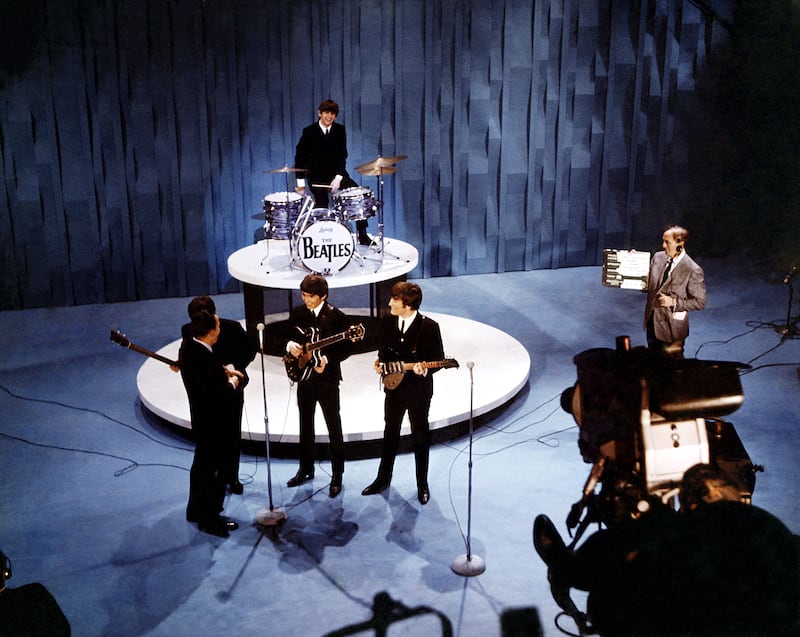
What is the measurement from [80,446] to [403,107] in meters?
5.43

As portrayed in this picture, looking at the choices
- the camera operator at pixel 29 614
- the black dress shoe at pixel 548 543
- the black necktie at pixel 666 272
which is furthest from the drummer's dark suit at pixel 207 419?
the black necktie at pixel 666 272

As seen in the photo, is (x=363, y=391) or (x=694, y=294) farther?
(x=363, y=391)

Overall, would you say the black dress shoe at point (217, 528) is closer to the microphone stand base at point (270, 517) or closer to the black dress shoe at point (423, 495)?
the microphone stand base at point (270, 517)

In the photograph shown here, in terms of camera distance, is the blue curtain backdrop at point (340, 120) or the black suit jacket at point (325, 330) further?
the blue curtain backdrop at point (340, 120)

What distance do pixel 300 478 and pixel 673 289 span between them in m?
2.88

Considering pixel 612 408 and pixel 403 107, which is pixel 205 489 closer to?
pixel 612 408

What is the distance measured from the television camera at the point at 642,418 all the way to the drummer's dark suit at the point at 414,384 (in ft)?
5.70

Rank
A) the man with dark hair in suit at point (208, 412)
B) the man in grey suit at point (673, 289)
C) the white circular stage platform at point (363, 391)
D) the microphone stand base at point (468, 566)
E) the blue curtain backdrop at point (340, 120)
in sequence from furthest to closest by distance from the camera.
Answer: the blue curtain backdrop at point (340, 120), the white circular stage platform at point (363, 391), the man in grey suit at point (673, 289), the man with dark hair in suit at point (208, 412), the microphone stand base at point (468, 566)

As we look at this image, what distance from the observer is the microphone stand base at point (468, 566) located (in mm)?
4957

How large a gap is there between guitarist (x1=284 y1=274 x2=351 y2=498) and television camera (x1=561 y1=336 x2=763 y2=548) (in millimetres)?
2160

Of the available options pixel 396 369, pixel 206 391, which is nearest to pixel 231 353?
pixel 206 391

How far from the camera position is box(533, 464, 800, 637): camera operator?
2.80 metres

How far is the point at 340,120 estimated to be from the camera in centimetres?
1009

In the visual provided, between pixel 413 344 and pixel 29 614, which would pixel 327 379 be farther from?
pixel 29 614
